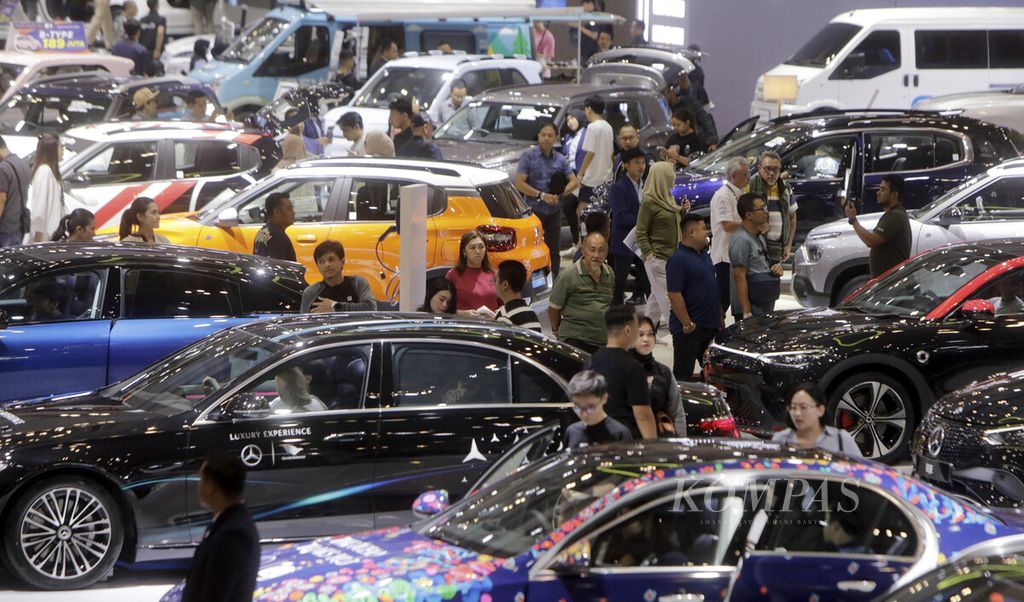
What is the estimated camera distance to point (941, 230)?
14.8 m

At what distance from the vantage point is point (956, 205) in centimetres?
1490

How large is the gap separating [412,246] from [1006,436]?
4198 millimetres

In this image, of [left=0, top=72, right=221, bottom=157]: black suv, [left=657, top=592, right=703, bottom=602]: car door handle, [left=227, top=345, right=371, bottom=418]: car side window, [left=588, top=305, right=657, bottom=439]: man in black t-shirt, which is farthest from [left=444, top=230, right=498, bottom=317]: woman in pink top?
[left=0, top=72, right=221, bottom=157]: black suv

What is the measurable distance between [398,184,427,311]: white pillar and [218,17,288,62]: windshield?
1574cm

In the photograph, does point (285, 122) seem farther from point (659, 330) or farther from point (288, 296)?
point (288, 296)

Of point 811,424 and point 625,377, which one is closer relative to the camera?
point 811,424

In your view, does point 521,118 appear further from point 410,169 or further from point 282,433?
point 282,433

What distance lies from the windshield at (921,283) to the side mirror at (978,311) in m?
0.34

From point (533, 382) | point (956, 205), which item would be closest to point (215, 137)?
point (956, 205)

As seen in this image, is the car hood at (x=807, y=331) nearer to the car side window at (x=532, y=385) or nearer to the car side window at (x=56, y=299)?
the car side window at (x=532, y=385)

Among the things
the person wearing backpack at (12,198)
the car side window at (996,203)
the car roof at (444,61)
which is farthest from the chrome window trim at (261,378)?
the car roof at (444,61)

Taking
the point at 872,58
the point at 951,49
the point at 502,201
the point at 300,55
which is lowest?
the point at 502,201

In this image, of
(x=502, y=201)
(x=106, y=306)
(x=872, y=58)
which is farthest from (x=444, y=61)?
(x=106, y=306)

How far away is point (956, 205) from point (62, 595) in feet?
32.0
